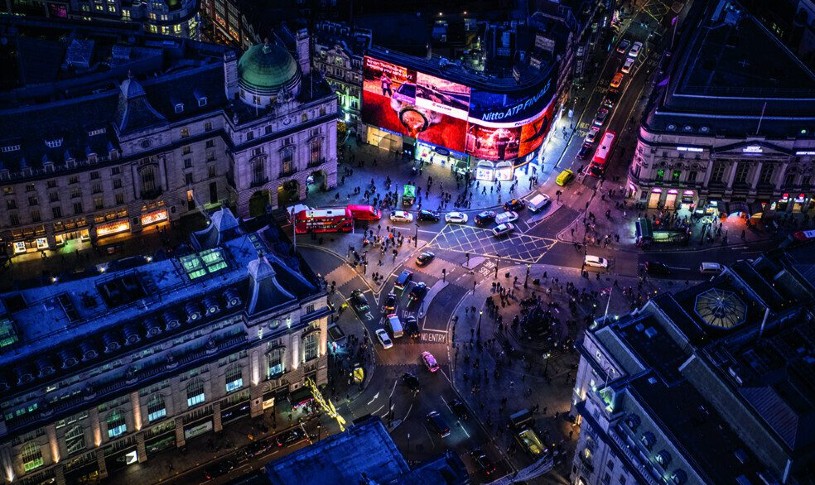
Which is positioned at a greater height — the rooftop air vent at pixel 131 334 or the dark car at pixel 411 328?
the rooftop air vent at pixel 131 334

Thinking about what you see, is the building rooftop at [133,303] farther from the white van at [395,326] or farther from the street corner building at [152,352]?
the white van at [395,326]

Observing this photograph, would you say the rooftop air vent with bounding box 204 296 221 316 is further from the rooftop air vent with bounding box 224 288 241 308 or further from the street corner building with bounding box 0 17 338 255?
the street corner building with bounding box 0 17 338 255

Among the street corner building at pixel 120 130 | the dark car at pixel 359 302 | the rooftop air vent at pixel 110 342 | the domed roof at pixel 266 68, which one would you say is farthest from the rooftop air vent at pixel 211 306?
the domed roof at pixel 266 68

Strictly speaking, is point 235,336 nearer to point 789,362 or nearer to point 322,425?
point 322,425

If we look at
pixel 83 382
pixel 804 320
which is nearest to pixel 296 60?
pixel 83 382

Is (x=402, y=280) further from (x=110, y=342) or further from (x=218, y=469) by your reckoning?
(x=110, y=342)

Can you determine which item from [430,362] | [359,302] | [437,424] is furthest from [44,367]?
[430,362]
